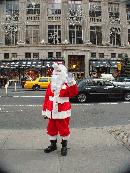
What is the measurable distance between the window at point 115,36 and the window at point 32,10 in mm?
12360

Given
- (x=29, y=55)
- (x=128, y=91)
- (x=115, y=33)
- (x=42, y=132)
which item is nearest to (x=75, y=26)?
(x=115, y=33)

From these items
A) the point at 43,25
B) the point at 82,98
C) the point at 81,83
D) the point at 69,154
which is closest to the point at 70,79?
the point at 69,154

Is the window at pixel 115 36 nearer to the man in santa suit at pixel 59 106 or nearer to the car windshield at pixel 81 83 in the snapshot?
the car windshield at pixel 81 83

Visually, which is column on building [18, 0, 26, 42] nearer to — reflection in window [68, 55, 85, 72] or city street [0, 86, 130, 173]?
reflection in window [68, 55, 85, 72]

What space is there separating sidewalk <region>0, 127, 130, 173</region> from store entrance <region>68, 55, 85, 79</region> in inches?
1056

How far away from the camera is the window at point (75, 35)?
1223 inches

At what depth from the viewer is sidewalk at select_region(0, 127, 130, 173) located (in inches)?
112

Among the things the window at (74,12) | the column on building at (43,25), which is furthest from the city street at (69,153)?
the window at (74,12)

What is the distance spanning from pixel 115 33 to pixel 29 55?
48.4 feet

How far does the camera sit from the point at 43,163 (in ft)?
10.1

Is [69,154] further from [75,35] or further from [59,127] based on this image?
[75,35]

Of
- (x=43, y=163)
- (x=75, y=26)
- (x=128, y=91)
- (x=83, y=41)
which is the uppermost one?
(x=75, y=26)

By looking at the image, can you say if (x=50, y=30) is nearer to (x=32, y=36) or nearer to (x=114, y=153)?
(x=32, y=36)

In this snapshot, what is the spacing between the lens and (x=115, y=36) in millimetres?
32406
